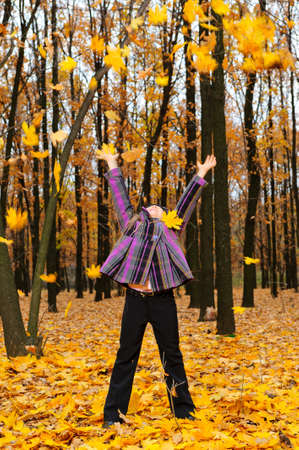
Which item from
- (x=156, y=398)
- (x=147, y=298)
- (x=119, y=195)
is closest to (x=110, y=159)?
(x=119, y=195)

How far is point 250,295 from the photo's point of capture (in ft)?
40.5

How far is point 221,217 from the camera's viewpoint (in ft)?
22.4

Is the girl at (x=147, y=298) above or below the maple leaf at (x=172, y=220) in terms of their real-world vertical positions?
below

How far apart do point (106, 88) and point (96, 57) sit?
1474 mm

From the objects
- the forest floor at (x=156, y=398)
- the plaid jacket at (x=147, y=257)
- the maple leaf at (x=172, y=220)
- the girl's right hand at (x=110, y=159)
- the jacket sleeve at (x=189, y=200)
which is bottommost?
the forest floor at (x=156, y=398)

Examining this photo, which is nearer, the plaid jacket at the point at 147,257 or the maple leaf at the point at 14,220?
the plaid jacket at the point at 147,257

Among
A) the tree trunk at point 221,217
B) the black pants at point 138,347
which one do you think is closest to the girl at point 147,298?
the black pants at point 138,347

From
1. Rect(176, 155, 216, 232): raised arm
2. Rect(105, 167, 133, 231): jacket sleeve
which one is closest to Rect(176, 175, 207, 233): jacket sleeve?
Rect(176, 155, 216, 232): raised arm

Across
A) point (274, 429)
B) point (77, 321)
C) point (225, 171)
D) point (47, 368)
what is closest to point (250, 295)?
point (77, 321)

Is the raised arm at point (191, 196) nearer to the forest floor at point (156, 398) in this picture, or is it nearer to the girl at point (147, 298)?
the girl at point (147, 298)

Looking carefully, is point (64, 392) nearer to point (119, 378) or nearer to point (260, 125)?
point (119, 378)

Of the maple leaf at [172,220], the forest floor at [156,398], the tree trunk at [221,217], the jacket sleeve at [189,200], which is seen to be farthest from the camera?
the tree trunk at [221,217]

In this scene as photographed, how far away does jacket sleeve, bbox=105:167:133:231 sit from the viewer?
125 inches

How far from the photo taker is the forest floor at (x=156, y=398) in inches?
108
